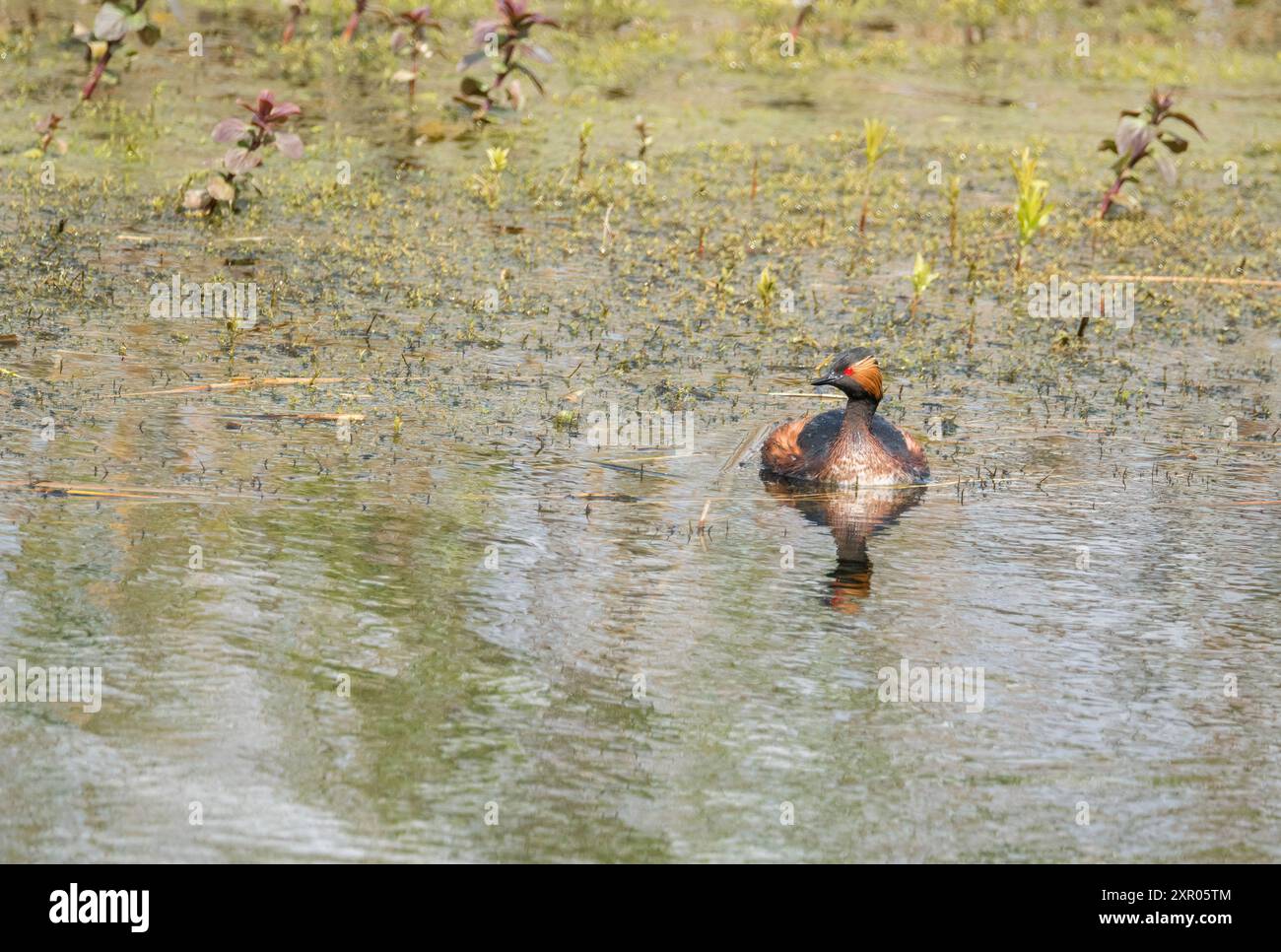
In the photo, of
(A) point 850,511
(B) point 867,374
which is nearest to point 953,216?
(B) point 867,374

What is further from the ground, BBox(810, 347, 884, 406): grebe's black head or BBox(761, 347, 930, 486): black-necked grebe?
BBox(810, 347, 884, 406): grebe's black head

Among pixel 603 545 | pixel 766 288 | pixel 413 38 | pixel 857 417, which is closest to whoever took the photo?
pixel 603 545

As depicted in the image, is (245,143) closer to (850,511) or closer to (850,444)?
(850,444)

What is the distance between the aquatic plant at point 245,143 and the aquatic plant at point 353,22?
429cm

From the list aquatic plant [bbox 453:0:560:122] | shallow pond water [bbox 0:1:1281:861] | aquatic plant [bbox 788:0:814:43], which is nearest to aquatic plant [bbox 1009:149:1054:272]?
shallow pond water [bbox 0:1:1281:861]

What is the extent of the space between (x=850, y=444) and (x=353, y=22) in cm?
932

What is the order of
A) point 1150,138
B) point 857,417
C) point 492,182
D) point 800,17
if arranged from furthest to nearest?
point 800,17, point 492,182, point 1150,138, point 857,417

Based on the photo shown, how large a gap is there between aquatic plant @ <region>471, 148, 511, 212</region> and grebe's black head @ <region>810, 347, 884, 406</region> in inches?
180

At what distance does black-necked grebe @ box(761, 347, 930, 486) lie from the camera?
336 inches

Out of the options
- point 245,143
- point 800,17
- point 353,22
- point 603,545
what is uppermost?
point 800,17

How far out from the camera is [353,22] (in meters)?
16.4

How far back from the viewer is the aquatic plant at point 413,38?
14875 mm

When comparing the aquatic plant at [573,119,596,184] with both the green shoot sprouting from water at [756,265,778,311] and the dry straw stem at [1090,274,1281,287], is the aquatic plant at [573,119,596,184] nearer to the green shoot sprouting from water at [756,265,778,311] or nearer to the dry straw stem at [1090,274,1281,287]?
the green shoot sprouting from water at [756,265,778,311]
